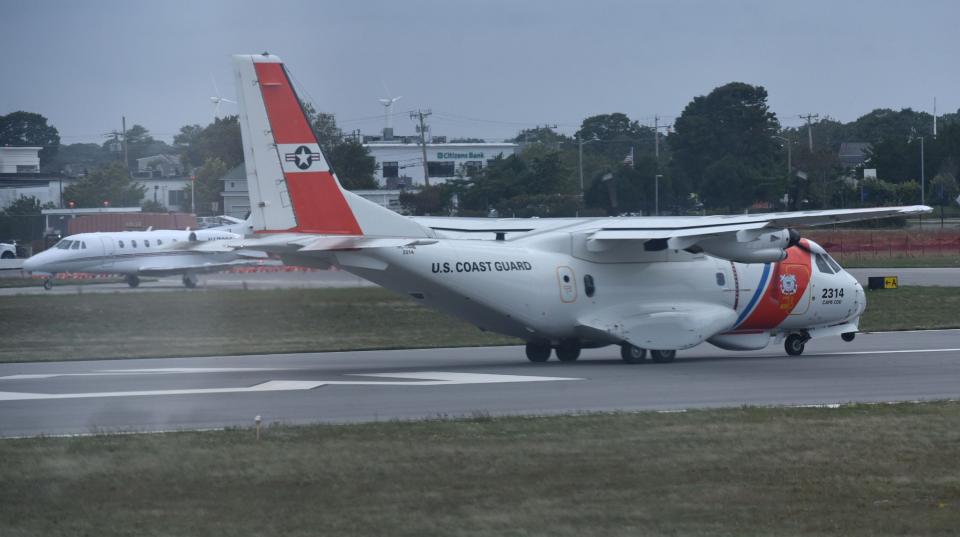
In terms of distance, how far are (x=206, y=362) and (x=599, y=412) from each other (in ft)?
34.3

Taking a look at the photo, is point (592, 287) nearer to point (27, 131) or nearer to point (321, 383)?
point (321, 383)

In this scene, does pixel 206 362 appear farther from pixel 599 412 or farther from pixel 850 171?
pixel 850 171

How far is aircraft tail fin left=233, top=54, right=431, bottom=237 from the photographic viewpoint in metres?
20.5

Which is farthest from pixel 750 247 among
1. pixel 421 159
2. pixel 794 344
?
pixel 421 159

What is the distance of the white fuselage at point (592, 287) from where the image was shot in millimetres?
20875

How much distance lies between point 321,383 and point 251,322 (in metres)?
11.8

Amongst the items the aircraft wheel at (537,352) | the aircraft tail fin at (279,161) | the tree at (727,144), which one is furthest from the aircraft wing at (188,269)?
the aircraft tail fin at (279,161)

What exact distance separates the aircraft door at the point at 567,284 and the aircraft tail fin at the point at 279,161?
4.04 metres

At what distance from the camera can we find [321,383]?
Result: 19.7m

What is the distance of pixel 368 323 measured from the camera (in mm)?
31281

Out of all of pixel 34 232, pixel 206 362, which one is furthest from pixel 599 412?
pixel 34 232

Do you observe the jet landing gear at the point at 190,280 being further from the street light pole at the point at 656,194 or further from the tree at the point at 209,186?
the street light pole at the point at 656,194

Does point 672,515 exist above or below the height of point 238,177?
below

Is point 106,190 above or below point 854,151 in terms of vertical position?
below
